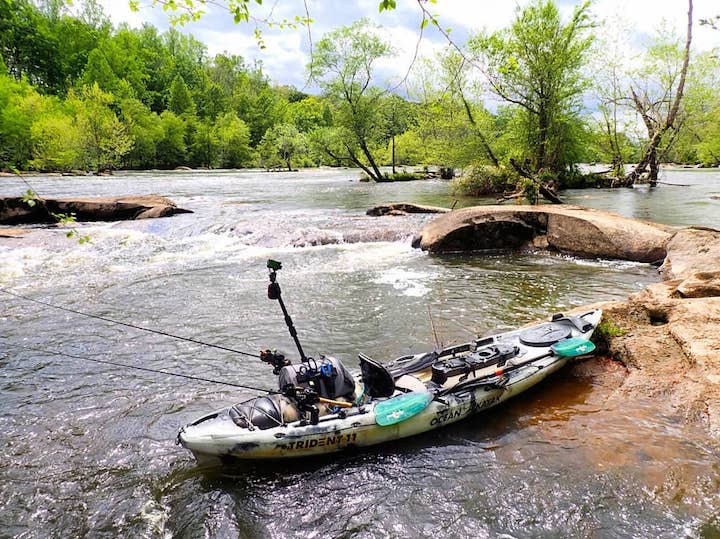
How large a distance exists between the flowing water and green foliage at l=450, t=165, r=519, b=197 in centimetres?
1466

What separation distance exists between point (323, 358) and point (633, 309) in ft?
14.2

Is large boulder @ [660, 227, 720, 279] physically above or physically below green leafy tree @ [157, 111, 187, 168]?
below

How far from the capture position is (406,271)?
34.8 ft

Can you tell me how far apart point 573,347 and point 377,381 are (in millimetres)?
2371

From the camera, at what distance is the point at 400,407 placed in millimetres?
4105

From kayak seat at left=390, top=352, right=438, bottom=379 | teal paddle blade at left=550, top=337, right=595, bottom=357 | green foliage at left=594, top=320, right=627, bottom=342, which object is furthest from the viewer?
green foliage at left=594, top=320, right=627, bottom=342

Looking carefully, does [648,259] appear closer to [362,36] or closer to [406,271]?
[406,271]

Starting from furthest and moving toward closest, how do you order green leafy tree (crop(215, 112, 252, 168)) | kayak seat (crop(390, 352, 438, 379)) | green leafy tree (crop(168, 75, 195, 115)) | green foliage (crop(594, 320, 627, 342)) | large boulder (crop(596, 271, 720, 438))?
green leafy tree (crop(168, 75, 195, 115)) < green leafy tree (crop(215, 112, 252, 168)) < green foliage (crop(594, 320, 627, 342)) < kayak seat (crop(390, 352, 438, 379)) < large boulder (crop(596, 271, 720, 438))

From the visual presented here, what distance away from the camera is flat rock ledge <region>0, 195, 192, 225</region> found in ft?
54.9

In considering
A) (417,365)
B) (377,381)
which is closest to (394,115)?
(417,365)

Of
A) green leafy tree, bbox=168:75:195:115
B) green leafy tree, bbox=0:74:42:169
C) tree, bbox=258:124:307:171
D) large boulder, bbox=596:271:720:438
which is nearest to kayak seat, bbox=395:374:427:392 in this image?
large boulder, bbox=596:271:720:438

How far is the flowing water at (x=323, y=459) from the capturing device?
3475mm

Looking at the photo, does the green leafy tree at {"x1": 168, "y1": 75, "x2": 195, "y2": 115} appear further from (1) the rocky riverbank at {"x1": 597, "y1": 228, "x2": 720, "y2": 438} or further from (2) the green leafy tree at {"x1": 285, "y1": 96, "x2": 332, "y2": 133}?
(1) the rocky riverbank at {"x1": 597, "y1": 228, "x2": 720, "y2": 438}

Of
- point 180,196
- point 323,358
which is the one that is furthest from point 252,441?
point 180,196
